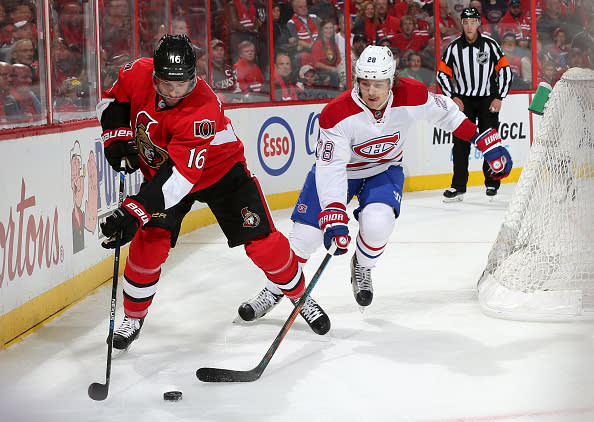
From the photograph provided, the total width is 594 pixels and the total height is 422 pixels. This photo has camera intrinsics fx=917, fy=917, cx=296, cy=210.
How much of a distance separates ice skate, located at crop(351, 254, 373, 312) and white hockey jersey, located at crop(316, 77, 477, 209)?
0.37m

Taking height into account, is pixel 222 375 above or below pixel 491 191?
above

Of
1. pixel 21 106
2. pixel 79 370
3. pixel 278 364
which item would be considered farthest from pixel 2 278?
pixel 278 364

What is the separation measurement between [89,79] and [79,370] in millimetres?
1938

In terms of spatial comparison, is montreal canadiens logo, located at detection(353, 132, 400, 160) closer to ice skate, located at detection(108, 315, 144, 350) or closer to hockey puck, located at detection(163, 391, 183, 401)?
ice skate, located at detection(108, 315, 144, 350)

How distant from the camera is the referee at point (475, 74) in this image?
649 cm

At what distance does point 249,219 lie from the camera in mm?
3104

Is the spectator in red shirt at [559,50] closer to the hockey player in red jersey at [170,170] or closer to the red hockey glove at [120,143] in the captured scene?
the hockey player in red jersey at [170,170]

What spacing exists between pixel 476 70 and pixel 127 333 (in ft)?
13.3

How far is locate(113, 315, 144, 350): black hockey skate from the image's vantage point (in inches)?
123

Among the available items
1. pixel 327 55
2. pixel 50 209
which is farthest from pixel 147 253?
pixel 327 55

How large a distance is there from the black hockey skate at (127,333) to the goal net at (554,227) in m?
1.35

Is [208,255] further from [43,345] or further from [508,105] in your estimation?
[508,105]

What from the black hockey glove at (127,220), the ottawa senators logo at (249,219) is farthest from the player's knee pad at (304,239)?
the black hockey glove at (127,220)

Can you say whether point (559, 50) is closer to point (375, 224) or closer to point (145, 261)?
point (375, 224)
